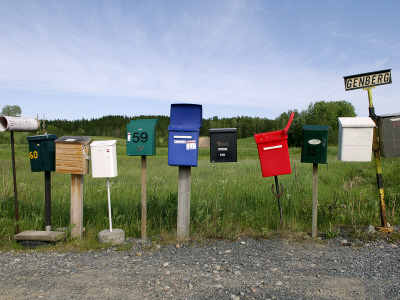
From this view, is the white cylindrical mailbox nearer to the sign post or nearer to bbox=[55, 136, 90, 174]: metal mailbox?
bbox=[55, 136, 90, 174]: metal mailbox

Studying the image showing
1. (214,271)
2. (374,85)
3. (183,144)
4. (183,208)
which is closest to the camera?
(214,271)

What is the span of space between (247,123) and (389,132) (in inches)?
2369

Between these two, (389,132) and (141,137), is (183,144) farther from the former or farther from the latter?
(389,132)

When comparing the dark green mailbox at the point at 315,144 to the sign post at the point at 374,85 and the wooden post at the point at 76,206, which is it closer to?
the sign post at the point at 374,85

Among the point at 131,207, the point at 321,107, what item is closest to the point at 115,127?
the point at 321,107

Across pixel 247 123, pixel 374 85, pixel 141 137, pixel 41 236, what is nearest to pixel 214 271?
pixel 141 137

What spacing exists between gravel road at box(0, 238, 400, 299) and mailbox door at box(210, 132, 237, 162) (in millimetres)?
1218

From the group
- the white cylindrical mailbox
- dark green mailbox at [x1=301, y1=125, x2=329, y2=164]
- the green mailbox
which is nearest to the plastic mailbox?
dark green mailbox at [x1=301, y1=125, x2=329, y2=164]

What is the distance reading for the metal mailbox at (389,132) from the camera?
15.3 ft

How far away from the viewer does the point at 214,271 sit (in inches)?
138

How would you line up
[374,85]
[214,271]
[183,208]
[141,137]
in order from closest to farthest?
1. [214,271]
2. [141,137]
3. [183,208]
4. [374,85]

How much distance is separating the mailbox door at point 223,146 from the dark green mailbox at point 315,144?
3.38 ft

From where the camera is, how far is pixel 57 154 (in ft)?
14.7

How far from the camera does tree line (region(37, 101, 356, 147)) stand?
177ft
